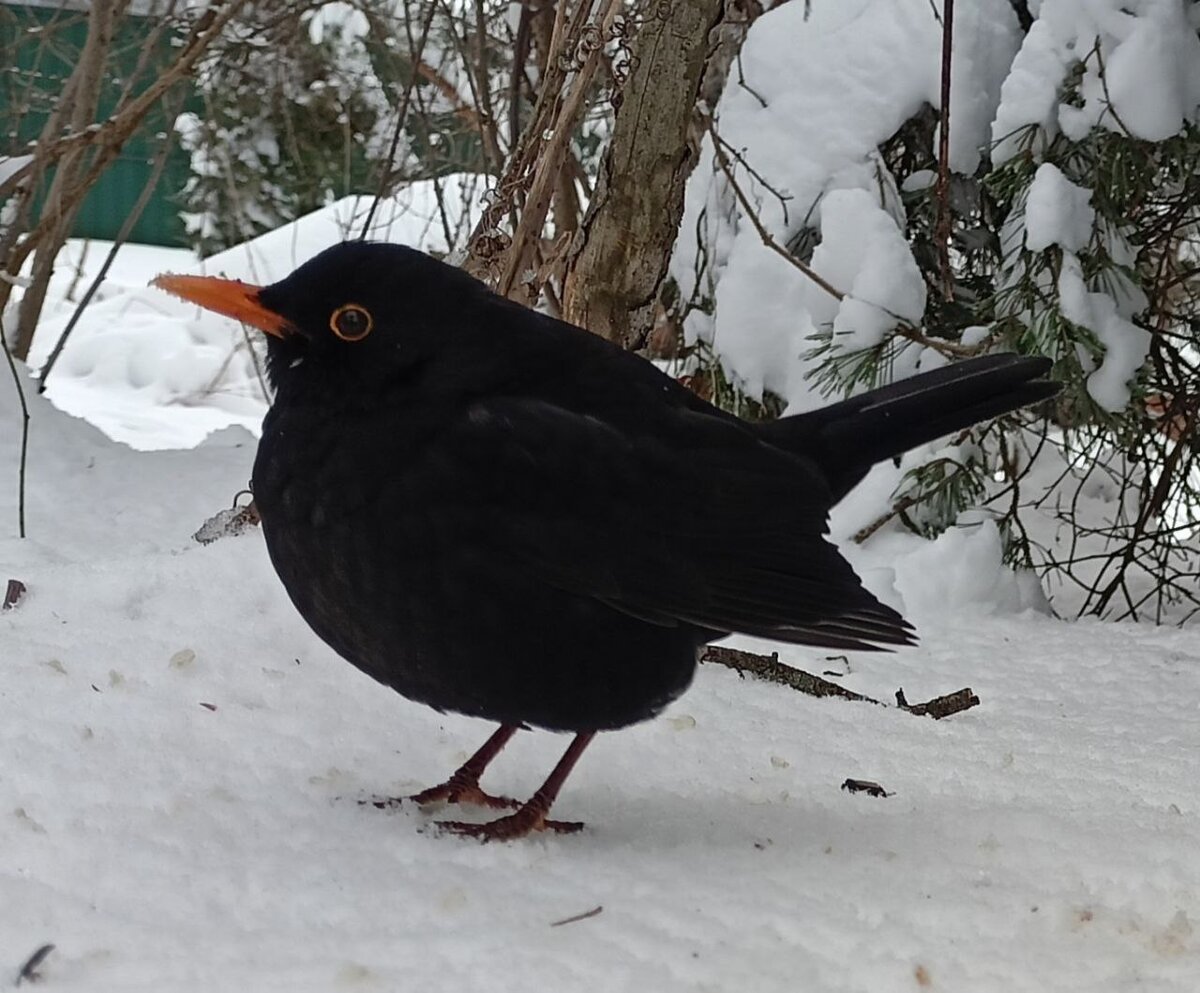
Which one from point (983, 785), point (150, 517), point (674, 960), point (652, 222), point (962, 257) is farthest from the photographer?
point (150, 517)

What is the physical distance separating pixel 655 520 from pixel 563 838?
486mm

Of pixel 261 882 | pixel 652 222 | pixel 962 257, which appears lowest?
pixel 261 882

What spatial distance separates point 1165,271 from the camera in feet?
13.8

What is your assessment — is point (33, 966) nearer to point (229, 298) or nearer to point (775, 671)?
point (229, 298)

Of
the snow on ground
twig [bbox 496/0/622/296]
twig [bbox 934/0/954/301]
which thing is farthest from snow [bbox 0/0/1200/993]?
the snow on ground

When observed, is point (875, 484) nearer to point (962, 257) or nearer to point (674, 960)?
point (962, 257)

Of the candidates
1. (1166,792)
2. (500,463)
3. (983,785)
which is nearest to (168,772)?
(500,463)

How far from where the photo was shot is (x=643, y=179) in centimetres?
323

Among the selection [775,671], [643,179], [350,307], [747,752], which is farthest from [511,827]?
[643,179]

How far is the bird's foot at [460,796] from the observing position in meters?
2.12

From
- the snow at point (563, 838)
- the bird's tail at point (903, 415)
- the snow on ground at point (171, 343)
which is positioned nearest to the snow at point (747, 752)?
the snow at point (563, 838)

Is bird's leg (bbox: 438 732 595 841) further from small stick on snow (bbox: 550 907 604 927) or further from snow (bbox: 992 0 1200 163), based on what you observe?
snow (bbox: 992 0 1200 163)

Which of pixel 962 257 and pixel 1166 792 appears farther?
pixel 962 257

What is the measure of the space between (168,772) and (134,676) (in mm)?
513
